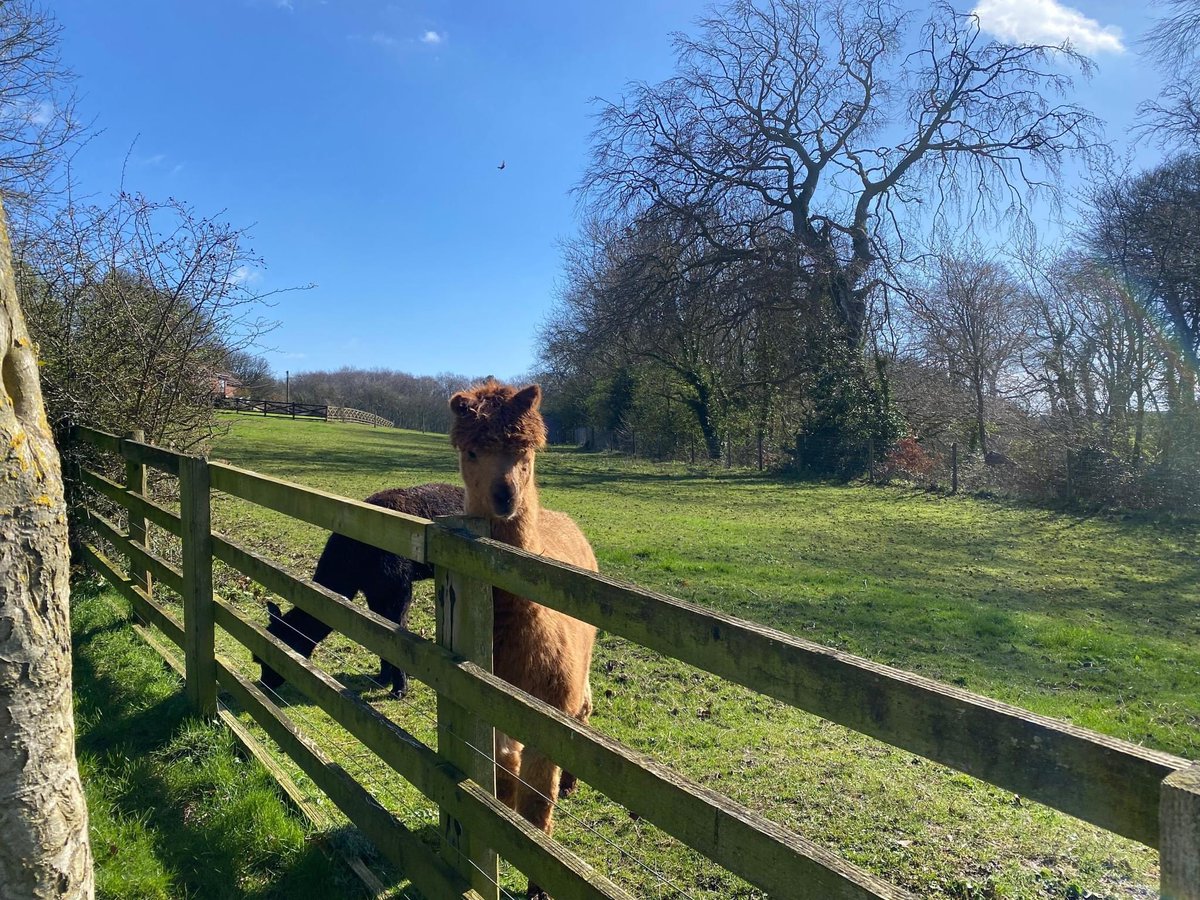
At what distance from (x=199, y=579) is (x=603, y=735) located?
11.5ft

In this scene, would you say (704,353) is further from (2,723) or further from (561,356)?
(2,723)

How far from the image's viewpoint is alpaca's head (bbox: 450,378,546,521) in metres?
3.47

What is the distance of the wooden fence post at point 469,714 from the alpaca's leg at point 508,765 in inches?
16.8

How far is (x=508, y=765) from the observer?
3.18 meters

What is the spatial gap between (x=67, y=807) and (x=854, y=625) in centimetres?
690

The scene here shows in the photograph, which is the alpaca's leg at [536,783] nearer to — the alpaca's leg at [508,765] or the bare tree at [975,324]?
the alpaca's leg at [508,765]

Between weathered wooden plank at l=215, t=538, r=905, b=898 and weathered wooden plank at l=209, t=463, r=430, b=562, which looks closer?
weathered wooden plank at l=215, t=538, r=905, b=898

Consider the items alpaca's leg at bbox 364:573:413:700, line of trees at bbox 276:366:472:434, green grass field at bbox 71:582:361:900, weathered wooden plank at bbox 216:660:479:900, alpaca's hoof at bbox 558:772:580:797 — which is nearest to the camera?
weathered wooden plank at bbox 216:660:479:900

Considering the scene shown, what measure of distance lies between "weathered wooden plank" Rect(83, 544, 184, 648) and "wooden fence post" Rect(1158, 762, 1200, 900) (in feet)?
17.6

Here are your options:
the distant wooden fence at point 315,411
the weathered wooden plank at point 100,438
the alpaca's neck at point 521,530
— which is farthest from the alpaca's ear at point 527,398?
the distant wooden fence at point 315,411

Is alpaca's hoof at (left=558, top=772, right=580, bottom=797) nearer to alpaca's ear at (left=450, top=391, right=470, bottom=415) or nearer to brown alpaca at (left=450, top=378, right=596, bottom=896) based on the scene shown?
brown alpaca at (left=450, top=378, right=596, bottom=896)

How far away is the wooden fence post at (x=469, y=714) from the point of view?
8.11ft

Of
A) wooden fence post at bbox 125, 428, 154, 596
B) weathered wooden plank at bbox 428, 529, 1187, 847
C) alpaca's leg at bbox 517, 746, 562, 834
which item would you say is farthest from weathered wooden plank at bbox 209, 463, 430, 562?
wooden fence post at bbox 125, 428, 154, 596

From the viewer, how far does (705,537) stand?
12.6 meters
